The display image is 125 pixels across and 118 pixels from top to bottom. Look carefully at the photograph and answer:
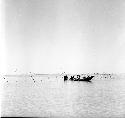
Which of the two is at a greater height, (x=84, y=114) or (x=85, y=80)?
(x=85, y=80)

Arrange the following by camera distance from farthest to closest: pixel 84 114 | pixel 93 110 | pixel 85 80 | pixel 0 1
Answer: pixel 85 80 < pixel 93 110 < pixel 84 114 < pixel 0 1

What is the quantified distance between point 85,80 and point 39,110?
41.6 meters

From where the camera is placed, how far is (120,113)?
14.0m

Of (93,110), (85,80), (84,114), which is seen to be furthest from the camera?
(85,80)

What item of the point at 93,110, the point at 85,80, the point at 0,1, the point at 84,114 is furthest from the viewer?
the point at 85,80

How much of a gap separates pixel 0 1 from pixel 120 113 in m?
9.23

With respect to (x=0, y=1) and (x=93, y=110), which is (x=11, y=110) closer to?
(x=93, y=110)

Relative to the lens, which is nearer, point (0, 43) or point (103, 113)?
point (0, 43)

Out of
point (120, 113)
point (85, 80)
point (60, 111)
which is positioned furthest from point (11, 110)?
point (85, 80)

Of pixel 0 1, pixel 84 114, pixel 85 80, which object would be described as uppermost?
pixel 85 80

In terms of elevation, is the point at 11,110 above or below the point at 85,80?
below

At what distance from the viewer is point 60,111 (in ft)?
47.0

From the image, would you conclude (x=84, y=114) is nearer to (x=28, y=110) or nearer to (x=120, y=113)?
(x=120, y=113)

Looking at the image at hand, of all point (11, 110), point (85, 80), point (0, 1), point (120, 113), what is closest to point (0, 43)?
point (0, 1)
